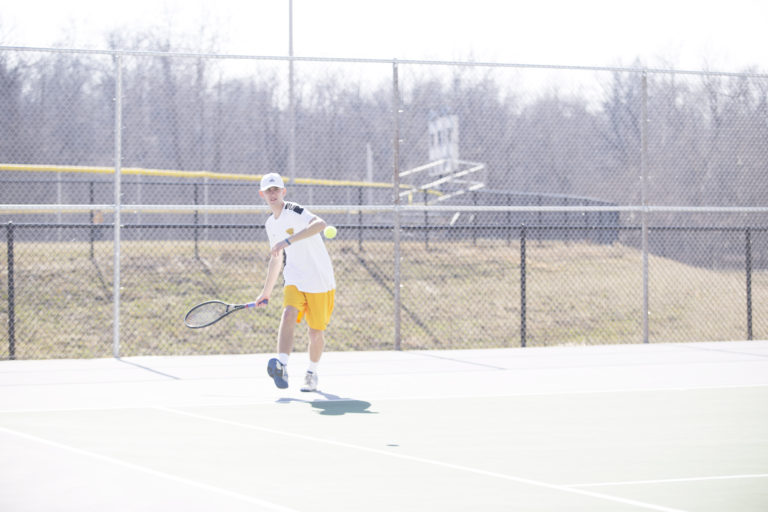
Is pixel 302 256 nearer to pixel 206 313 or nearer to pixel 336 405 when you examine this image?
pixel 206 313

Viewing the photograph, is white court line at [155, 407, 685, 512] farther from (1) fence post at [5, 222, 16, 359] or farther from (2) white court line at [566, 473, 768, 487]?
(1) fence post at [5, 222, 16, 359]

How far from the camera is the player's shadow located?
7.67 m

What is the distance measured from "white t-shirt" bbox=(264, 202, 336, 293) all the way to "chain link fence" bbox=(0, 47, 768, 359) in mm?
5092

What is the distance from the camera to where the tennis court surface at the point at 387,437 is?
4.88 metres

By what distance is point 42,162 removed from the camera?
15148mm

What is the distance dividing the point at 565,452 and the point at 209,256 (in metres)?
11.0

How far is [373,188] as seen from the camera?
17094mm

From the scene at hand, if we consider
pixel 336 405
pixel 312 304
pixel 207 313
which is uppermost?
pixel 312 304

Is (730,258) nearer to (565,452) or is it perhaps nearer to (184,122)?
(184,122)

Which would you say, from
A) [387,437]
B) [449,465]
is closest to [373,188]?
[387,437]

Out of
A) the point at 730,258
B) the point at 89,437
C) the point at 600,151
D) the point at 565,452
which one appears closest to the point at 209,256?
the point at 600,151

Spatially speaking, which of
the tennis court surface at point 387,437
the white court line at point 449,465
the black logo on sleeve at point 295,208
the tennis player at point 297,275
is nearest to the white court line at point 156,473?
the tennis court surface at point 387,437

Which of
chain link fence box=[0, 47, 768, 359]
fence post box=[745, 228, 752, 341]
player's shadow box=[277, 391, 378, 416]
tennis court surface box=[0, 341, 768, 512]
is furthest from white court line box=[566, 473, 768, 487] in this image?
fence post box=[745, 228, 752, 341]

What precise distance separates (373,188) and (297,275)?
8.51 m
